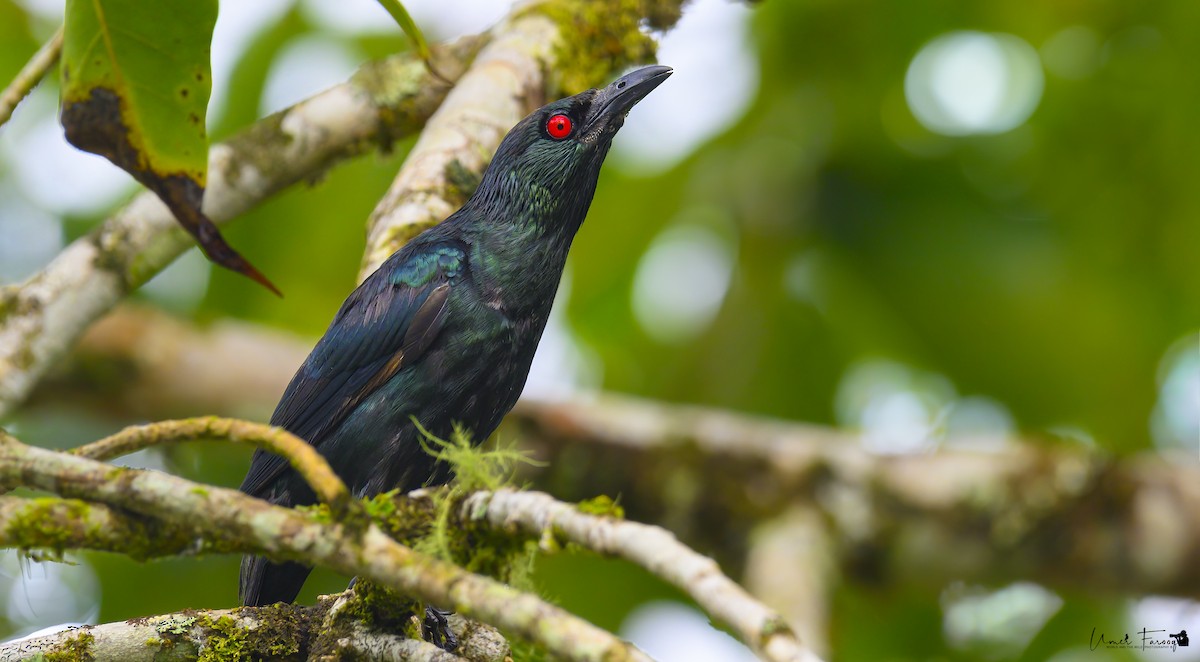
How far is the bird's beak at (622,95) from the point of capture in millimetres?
3826

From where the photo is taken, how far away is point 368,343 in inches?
139

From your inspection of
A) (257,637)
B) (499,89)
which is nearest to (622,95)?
(499,89)

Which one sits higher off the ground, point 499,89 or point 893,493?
point 893,493

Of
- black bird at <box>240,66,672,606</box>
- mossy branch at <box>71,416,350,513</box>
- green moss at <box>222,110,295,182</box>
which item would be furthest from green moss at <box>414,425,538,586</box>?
green moss at <box>222,110,295,182</box>

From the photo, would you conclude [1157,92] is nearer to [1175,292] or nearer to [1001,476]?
[1175,292]

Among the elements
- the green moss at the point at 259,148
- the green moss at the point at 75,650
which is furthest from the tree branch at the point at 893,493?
the green moss at the point at 75,650

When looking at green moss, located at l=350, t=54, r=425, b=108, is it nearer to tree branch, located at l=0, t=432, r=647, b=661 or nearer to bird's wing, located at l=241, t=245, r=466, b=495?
bird's wing, located at l=241, t=245, r=466, b=495

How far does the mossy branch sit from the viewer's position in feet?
6.54

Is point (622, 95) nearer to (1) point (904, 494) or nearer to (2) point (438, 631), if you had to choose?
(2) point (438, 631)

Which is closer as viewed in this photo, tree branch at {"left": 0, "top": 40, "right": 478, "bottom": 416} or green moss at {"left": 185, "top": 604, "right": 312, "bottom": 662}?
green moss at {"left": 185, "top": 604, "right": 312, "bottom": 662}

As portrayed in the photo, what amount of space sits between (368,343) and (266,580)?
0.72 meters

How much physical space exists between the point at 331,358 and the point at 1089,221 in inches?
273

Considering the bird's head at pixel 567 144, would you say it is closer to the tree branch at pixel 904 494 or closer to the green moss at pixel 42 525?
the green moss at pixel 42 525

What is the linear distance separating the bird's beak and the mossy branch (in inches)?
78.2
